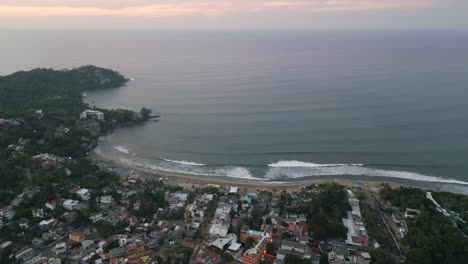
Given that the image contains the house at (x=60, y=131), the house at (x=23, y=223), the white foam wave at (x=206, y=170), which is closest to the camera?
the house at (x=23, y=223)

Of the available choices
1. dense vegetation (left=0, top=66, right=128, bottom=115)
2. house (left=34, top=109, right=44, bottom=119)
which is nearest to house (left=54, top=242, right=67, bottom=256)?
house (left=34, top=109, right=44, bottom=119)

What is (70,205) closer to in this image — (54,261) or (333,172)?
(54,261)

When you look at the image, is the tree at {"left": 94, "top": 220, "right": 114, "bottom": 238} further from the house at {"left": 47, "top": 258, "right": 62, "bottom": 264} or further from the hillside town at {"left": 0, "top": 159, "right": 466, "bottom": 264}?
the house at {"left": 47, "top": 258, "right": 62, "bottom": 264}

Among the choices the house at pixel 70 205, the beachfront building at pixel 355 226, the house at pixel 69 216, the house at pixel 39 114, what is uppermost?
the house at pixel 39 114

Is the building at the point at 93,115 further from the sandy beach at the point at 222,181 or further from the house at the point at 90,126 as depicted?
the sandy beach at the point at 222,181

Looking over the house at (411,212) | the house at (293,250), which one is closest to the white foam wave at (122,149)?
the house at (293,250)

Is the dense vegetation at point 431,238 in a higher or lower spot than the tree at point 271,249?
higher

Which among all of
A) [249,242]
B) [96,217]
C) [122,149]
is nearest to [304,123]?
[122,149]
